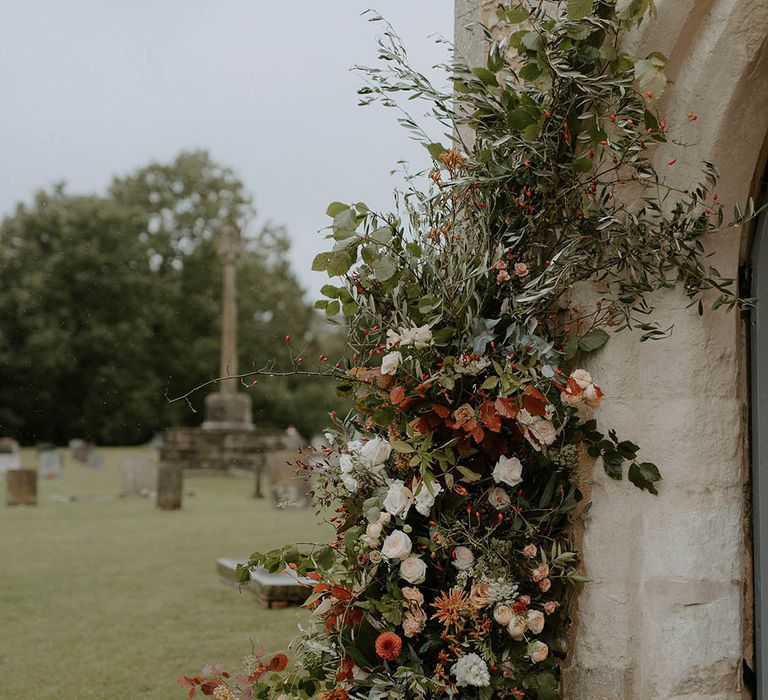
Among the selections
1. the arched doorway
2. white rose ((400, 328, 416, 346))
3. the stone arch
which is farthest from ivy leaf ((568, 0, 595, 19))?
white rose ((400, 328, 416, 346))

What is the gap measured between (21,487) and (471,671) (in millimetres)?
11150

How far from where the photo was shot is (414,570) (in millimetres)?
2348

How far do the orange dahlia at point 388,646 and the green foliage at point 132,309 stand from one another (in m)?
27.5

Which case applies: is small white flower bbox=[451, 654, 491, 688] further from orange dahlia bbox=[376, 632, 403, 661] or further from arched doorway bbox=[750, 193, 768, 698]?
arched doorway bbox=[750, 193, 768, 698]

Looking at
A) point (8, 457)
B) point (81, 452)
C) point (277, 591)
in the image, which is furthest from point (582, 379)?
point (81, 452)

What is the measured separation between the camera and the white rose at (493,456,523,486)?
2.37m

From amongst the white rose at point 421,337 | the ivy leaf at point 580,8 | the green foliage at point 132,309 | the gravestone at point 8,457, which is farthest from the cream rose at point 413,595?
the green foliage at point 132,309

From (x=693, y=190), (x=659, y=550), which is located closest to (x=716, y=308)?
(x=693, y=190)

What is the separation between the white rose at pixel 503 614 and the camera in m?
2.30

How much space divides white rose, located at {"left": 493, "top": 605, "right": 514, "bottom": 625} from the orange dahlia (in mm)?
266

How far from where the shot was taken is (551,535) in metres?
2.52

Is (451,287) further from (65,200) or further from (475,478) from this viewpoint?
(65,200)

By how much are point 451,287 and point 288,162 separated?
152 ft

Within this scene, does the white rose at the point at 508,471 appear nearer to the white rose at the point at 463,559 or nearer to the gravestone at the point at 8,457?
the white rose at the point at 463,559
